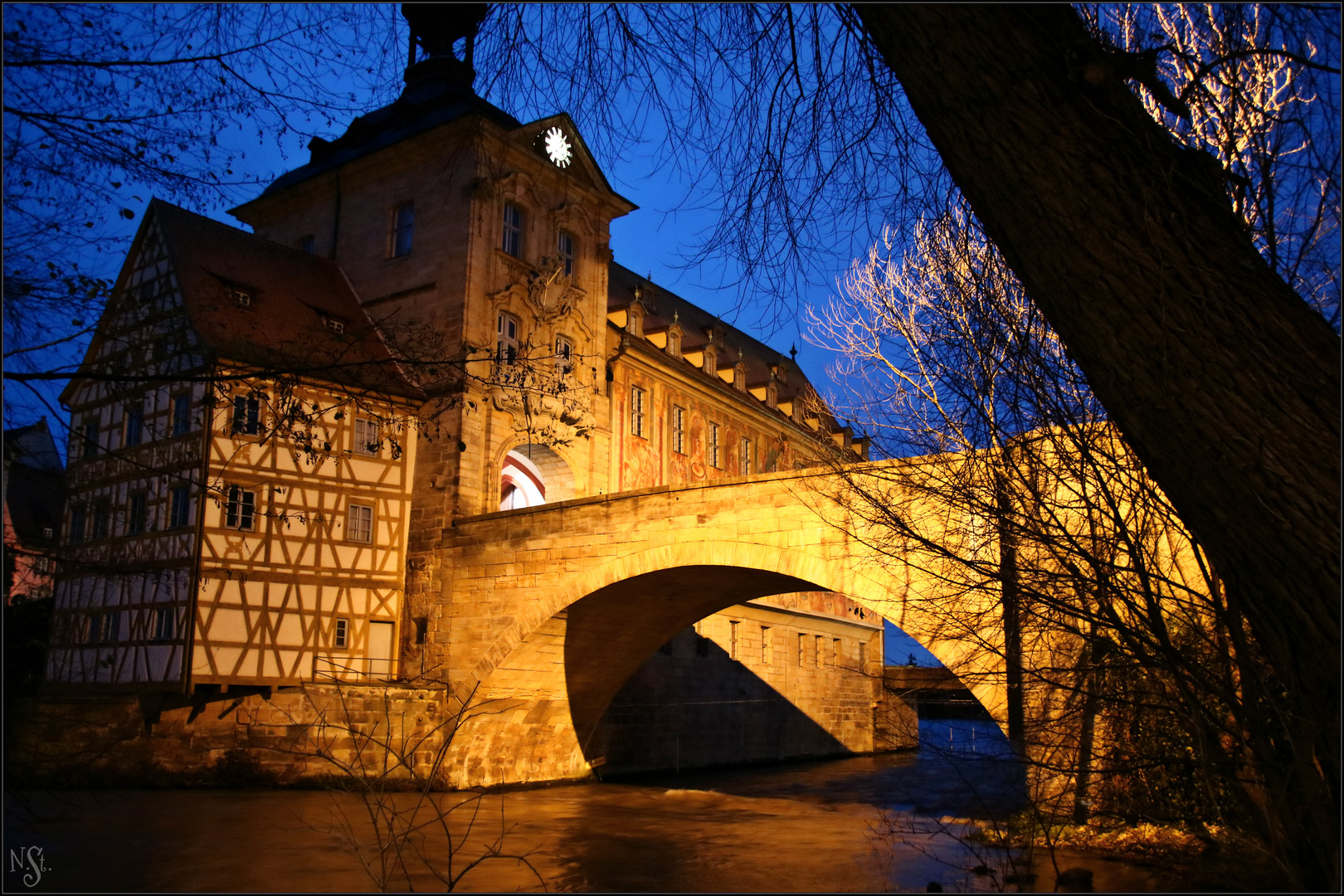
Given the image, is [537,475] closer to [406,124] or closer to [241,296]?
[241,296]

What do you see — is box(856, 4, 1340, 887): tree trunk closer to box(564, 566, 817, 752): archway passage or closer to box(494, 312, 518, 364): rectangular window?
box(564, 566, 817, 752): archway passage

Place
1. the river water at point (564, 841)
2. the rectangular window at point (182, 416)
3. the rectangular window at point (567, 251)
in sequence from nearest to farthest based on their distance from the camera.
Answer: the river water at point (564, 841) → the rectangular window at point (182, 416) → the rectangular window at point (567, 251)

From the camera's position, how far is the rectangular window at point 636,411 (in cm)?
2331

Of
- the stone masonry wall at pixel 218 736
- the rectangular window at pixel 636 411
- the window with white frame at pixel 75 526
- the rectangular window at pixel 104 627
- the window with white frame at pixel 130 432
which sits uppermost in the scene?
the rectangular window at pixel 636 411

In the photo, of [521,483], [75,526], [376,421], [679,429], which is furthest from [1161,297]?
[679,429]

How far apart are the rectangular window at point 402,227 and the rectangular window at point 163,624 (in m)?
7.97

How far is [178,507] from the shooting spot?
52.8ft

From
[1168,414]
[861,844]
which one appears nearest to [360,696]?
[861,844]

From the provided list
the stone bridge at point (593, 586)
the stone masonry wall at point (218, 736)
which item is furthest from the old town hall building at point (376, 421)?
the stone bridge at point (593, 586)

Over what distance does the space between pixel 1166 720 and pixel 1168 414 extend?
572 cm

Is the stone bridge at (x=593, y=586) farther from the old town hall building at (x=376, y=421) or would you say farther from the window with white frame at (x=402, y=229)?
the window with white frame at (x=402, y=229)

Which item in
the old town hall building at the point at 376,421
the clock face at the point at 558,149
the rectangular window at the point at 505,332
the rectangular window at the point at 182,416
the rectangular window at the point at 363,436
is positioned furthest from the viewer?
the clock face at the point at 558,149

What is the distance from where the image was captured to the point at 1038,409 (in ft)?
18.6

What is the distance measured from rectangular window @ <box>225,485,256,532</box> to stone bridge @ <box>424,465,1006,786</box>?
3.20 meters
